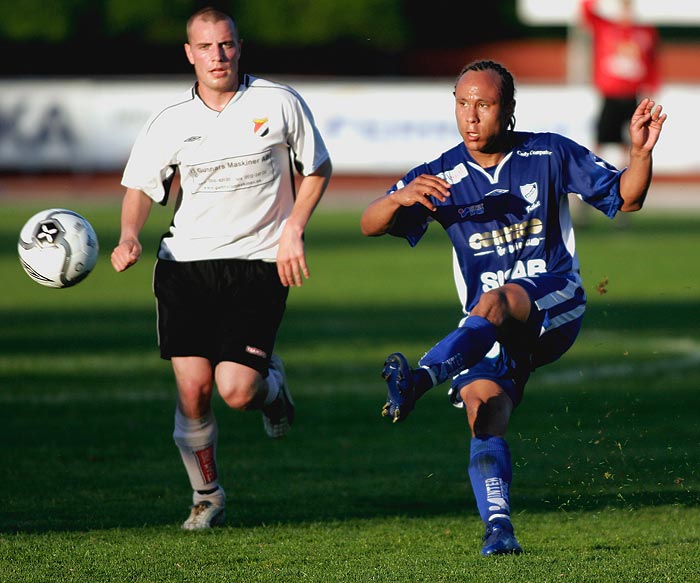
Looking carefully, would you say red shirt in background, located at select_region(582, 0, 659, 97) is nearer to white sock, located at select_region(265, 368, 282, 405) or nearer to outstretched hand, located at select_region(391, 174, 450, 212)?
white sock, located at select_region(265, 368, 282, 405)

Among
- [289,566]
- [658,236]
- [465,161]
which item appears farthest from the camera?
[658,236]

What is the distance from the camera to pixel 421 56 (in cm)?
Result: 3297

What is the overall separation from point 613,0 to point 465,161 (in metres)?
21.6

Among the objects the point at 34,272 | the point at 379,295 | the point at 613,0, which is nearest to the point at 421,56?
the point at 613,0

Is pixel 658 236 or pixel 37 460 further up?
pixel 37 460

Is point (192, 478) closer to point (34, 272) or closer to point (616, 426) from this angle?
point (34, 272)

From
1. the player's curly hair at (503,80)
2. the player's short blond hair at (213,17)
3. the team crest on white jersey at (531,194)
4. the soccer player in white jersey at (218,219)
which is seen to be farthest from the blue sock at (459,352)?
the player's short blond hair at (213,17)

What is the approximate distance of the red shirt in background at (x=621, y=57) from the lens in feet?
61.2

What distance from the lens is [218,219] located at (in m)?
5.75

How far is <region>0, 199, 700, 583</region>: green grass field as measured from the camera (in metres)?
4.85

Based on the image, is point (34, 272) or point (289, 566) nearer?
point (289, 566)

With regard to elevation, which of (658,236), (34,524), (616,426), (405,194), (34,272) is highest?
(405,194)

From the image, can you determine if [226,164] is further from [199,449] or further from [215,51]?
[199,449]

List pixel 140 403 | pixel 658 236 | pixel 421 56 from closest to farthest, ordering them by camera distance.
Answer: pixel 140 403
pixel 658 236
pixel 421 56
